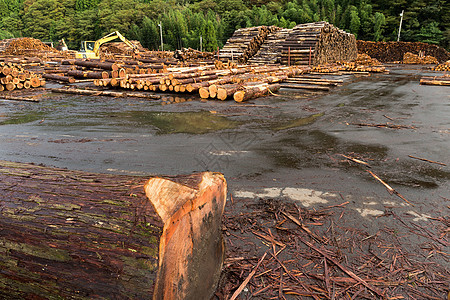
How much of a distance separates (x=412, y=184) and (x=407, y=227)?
1118 millimetres

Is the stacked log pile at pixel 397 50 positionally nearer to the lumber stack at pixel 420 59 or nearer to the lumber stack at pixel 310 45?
the lumber stack at pixel 420 59

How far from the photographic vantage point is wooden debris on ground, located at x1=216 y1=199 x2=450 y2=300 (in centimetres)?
213

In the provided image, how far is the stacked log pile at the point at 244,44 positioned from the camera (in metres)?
22.8

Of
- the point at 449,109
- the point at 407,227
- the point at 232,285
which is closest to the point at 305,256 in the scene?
the point at 232,285

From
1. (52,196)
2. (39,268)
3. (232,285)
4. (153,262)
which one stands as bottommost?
(232,285)

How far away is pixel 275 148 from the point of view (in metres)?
5.08

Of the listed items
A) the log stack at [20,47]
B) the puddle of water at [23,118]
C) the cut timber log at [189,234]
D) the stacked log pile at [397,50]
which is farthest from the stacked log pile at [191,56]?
the cut timber log at [189,234]

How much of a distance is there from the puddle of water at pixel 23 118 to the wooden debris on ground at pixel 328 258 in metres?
6.56

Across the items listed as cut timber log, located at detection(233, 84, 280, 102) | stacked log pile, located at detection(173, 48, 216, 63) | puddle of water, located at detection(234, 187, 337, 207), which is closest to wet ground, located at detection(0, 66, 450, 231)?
puddle of water, located at detection(234, 187, 337, 207)

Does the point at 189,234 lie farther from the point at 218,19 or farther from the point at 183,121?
the point at 218,19

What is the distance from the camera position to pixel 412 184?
146 inches

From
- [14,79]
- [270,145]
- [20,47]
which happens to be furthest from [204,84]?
[20,47]

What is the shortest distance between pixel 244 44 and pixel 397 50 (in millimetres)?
22852

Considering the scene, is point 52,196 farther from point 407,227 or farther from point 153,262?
point 407,227
